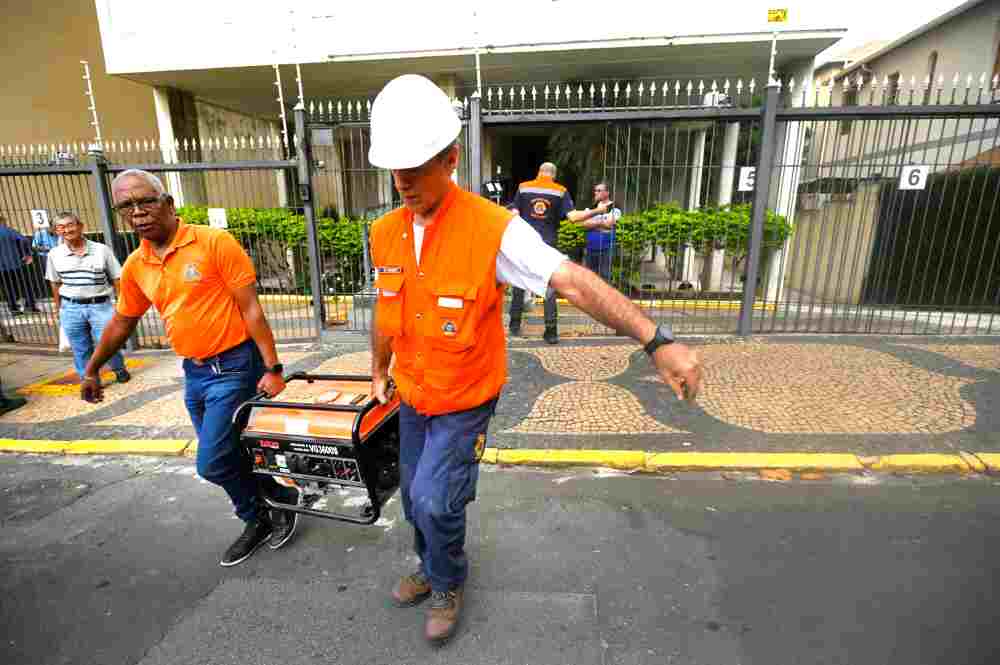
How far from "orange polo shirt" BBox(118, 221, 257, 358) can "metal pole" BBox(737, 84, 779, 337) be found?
5.99 metres

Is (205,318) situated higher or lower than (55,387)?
higher

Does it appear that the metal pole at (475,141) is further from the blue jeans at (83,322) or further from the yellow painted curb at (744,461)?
the blue jeans at (83,322)

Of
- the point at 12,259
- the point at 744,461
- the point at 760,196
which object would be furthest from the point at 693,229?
the point at 12,259

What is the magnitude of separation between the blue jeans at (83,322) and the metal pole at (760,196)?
736 centimetres

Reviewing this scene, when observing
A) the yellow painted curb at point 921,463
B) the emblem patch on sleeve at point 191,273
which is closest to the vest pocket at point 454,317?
the emblem patch on sleeve at point 191,273

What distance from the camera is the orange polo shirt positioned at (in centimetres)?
267

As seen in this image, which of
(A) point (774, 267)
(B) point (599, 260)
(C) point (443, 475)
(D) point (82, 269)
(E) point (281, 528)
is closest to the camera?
(C) point (443, 475)

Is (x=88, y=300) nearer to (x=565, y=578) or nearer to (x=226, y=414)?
(x=226, y=414)

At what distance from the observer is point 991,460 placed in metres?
3.72

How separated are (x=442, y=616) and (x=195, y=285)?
198 cm

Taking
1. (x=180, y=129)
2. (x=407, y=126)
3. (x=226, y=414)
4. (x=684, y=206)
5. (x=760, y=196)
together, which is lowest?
(x=226, y=414)

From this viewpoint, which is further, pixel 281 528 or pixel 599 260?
pixel 599 260

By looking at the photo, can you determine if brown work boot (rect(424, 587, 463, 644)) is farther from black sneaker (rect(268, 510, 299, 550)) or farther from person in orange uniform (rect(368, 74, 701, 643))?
black sneaker (rect(268, 510, 299, 550))

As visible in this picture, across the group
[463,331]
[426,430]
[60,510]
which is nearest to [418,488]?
[426,430]
